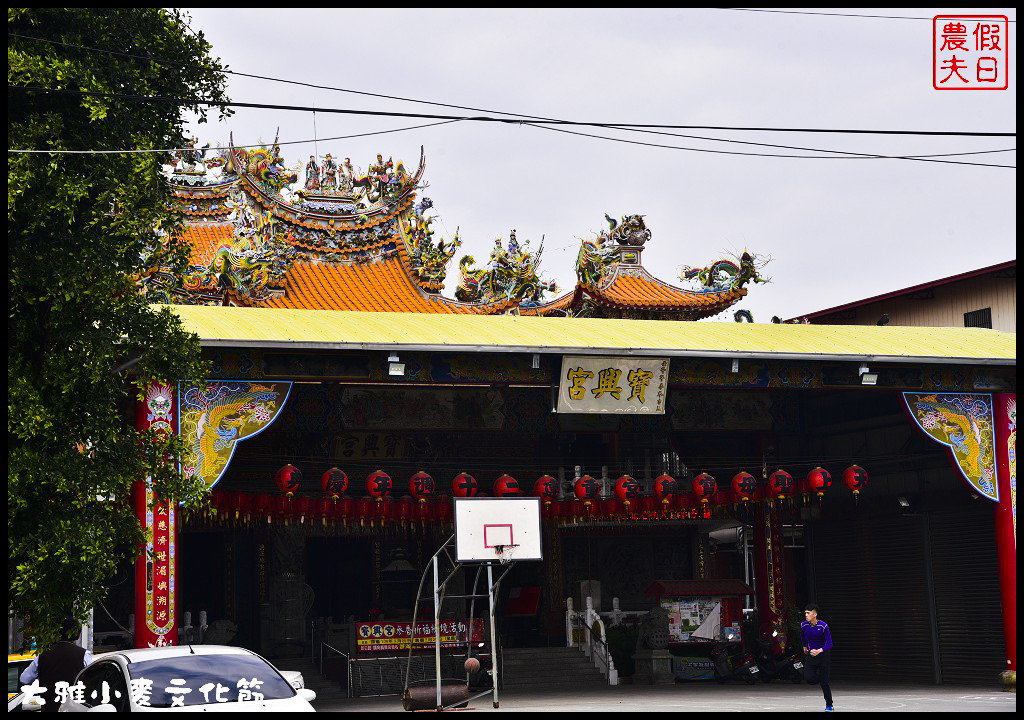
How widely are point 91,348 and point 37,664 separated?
3.97 m

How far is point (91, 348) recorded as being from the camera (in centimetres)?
1327

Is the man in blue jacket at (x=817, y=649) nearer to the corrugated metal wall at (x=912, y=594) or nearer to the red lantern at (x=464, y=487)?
the red lantern at (x=464, y=487)

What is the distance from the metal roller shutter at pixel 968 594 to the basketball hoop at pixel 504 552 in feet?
30.1

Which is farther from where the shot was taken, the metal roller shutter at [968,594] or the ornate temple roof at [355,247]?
the ornate temple roof at [355,247]

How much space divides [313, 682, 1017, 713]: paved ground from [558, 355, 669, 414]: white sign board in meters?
4.38

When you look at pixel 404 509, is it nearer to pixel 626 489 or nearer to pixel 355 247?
pixel 626 489

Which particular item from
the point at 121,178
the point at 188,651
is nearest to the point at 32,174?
the point at 121,178

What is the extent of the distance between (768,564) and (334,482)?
32.0 feet

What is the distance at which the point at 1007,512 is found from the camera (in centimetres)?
2048

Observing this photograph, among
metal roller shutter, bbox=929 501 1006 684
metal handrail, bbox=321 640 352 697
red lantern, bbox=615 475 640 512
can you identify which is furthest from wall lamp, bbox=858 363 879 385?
metal handrail, bbox=321 640 352 697

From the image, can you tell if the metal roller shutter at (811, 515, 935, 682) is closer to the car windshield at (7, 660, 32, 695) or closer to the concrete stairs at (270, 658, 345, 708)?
the concrete stairs at (270, 658, 345, 708)

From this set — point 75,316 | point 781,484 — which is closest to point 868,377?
point 781,484

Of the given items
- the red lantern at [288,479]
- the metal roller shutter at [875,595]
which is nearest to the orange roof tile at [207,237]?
the red lantern at [288,479]

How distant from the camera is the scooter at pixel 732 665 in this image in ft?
74.2
